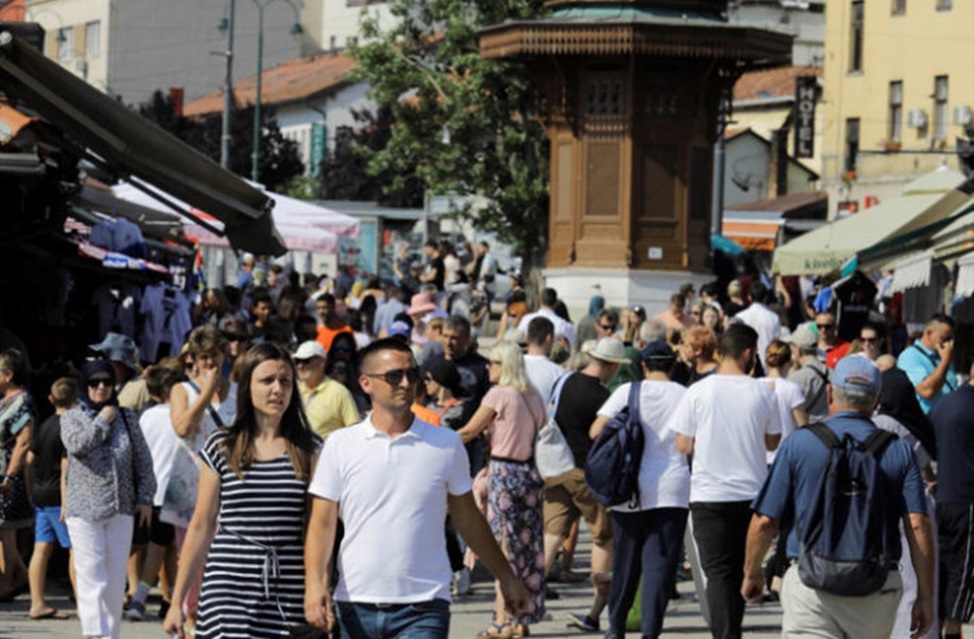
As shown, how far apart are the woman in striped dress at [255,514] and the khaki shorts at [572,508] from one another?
609cm

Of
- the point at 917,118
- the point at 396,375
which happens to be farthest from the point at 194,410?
the point at 917,118

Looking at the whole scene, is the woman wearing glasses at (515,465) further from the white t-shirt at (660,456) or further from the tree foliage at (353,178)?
the tree foliage at (353,178)

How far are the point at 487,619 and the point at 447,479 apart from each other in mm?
6954

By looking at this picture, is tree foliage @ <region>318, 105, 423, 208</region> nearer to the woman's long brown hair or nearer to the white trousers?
the white trousers

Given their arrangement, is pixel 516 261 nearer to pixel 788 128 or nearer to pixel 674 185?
pixel 788 128

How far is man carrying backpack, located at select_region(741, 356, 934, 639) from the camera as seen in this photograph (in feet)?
30.7

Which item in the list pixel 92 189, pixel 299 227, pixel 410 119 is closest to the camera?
pixel 92 189

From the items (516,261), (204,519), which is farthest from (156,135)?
(516,261)

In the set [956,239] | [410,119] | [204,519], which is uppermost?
[410,119]

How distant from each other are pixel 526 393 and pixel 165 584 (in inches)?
101

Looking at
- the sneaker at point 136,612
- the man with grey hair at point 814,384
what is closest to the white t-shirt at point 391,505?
the sneaker at point 136,612

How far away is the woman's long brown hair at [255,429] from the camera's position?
8.81m

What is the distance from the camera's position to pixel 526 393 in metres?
14.9

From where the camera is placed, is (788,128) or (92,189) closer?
(92,189)
